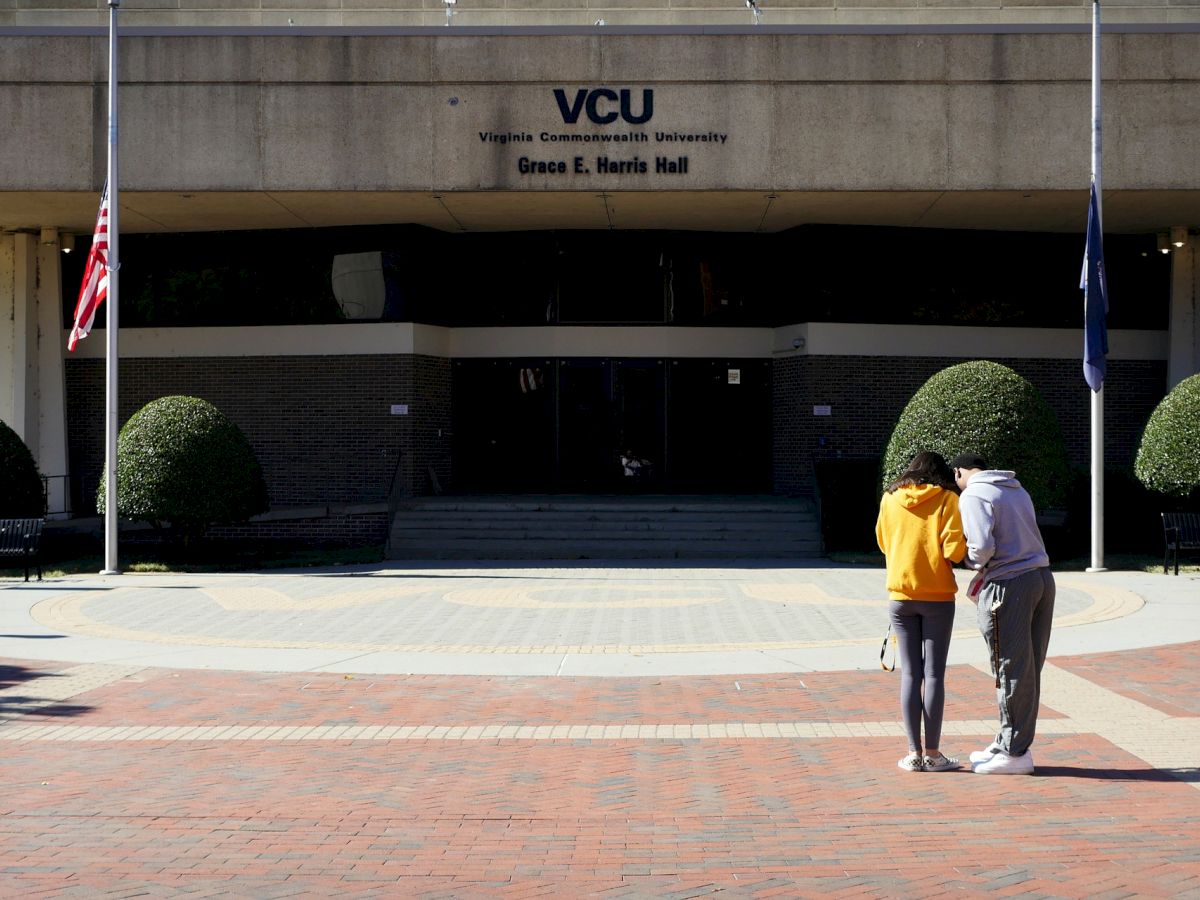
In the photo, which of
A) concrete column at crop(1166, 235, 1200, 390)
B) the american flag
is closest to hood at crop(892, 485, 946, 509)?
the american flag

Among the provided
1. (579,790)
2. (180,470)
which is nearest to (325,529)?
(180,470)

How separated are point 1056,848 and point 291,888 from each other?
3.73 m

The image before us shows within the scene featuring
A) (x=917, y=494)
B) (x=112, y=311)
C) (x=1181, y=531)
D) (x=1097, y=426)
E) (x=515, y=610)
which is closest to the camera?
(x=917, y=494)

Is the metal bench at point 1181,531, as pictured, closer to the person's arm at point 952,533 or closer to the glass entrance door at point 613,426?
the glass entrance door at point 613,426

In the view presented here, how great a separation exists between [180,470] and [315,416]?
5.46 m

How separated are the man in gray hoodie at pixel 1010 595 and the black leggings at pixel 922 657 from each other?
291 mm

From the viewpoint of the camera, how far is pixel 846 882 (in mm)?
5938

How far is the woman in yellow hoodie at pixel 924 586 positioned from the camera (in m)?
7.70

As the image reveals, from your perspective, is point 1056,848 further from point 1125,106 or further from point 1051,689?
point 1125,106

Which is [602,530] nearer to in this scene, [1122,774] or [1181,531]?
[1181,531]

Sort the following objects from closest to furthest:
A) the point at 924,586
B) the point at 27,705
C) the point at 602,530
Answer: the point at 924,586 → the point at 27,705 → the point at 602,530

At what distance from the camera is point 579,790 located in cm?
760

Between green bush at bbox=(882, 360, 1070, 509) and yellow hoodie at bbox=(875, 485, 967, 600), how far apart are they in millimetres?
12055

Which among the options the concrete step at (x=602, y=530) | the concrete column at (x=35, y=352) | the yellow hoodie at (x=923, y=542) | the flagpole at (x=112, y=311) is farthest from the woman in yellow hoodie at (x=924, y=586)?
the concrete column at (x=35, y=352)
